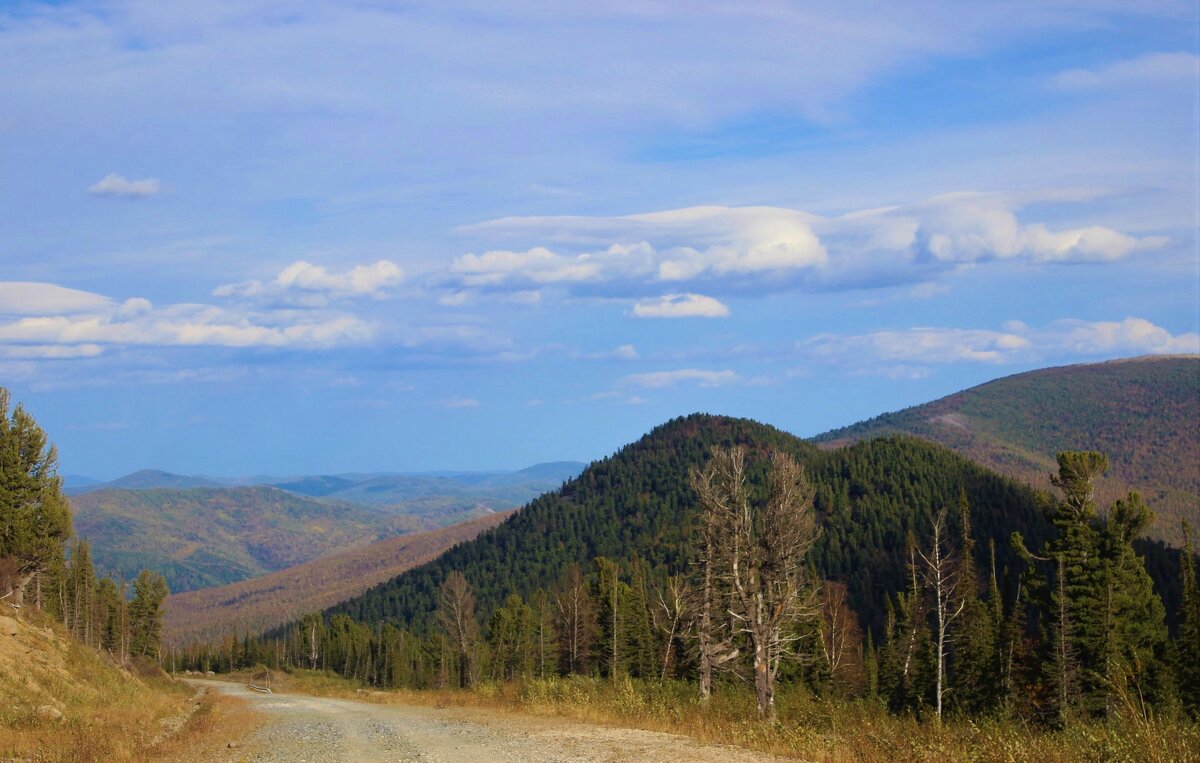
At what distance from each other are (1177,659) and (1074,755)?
55.0 meters

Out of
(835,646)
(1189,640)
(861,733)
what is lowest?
(835,646)

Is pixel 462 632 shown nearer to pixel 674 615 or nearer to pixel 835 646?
pixel 835 646

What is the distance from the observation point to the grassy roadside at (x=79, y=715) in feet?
78.2

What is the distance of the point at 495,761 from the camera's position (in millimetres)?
20734

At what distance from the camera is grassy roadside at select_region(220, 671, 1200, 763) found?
1656 centimetres

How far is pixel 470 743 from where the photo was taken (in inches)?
951

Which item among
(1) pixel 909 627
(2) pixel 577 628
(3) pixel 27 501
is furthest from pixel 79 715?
(2) pixel 577 628

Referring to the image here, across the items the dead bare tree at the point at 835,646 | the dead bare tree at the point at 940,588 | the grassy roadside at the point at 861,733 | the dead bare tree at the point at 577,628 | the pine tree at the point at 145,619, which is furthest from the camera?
the pine tree at the point at 145,619

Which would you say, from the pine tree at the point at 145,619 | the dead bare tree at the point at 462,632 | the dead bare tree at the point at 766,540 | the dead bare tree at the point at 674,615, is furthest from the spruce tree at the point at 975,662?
the pine tree at the point at 145,619

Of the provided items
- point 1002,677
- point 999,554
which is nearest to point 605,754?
point 1002,677

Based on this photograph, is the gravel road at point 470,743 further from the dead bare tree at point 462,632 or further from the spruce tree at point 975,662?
the dead bare tree at point 462,632

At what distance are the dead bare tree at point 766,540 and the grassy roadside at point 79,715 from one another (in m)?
18.3

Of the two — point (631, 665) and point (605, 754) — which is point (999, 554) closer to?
point (631, 665)

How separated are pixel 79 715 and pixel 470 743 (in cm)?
1732
